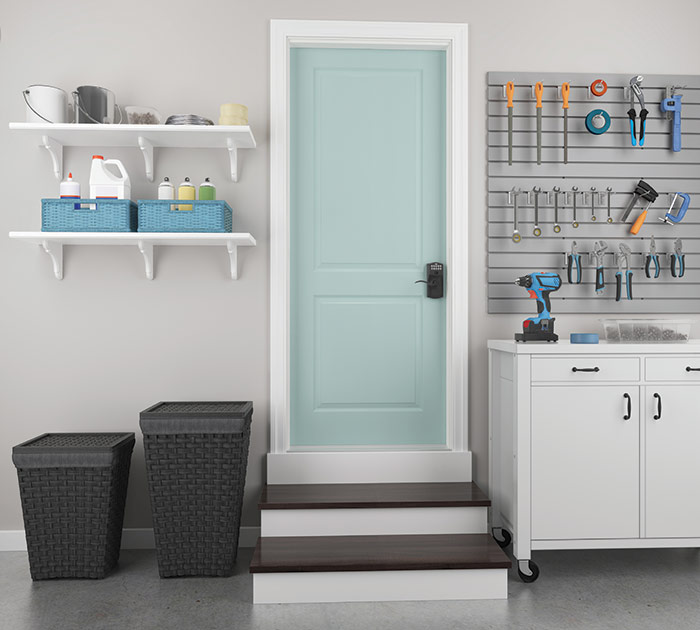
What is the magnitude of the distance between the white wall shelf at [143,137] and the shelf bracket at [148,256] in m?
0.35

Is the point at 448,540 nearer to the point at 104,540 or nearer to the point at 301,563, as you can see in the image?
the point at 301,563

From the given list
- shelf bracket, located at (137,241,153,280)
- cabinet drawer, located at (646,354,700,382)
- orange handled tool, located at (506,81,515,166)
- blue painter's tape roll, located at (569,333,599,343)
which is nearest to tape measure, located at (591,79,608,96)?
orange handled tool, located at (506,81,515,166)

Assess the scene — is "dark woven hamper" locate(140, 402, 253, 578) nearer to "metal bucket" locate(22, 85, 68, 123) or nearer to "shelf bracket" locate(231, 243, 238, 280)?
"shelf bracket" locate(231, 243, 238, 280)

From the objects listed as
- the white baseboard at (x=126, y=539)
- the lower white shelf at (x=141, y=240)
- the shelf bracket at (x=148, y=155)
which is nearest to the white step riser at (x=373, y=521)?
the white baseboard at (x=126, y=539)

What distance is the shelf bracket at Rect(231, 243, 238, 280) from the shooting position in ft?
9.12

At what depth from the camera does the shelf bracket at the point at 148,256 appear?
278 cm

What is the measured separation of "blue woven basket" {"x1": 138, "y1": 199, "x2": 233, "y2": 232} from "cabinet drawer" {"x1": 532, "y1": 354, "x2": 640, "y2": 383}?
4.97 feet

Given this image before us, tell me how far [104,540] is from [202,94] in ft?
6.82

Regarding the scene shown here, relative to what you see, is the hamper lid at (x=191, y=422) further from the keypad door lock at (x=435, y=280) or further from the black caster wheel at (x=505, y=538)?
the black caster wheel at (x=505, y=538)

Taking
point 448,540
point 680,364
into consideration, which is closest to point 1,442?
point 448,540

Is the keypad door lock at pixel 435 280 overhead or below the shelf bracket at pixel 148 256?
below

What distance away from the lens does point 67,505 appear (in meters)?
2.49

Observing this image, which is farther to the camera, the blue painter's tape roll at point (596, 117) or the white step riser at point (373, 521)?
the blue painter's tape roll at point (596, 117)

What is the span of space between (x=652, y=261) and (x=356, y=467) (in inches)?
71.1
